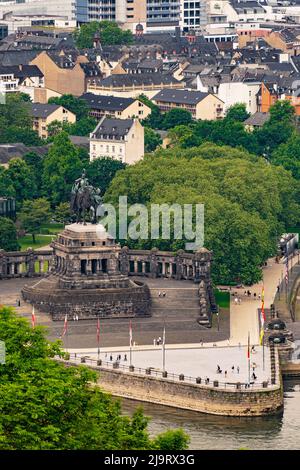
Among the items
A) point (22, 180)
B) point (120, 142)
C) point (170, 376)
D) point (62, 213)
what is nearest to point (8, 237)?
point (62, 213)

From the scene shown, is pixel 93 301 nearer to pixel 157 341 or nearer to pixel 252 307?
pixel 157 341

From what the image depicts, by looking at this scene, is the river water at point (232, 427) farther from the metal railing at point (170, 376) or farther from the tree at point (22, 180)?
the tree at point (22, 180)

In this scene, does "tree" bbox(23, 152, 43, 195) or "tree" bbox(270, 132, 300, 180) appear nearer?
"tree" bbox(23, 152, 43, 195)

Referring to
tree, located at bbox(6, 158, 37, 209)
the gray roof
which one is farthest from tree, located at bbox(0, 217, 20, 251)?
the gray roof

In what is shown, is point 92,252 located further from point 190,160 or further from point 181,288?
point 190,160

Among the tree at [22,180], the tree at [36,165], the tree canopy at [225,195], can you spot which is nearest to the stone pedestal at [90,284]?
the tree canopy at [225,195]

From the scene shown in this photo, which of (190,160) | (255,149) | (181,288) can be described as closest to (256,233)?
(181,288)

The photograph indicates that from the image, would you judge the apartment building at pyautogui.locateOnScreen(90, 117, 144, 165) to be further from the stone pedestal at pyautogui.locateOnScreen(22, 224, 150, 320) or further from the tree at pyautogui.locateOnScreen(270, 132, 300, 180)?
the stone pedestal at pyautogui.locateOnScreen(22, 224, 150, 320)
